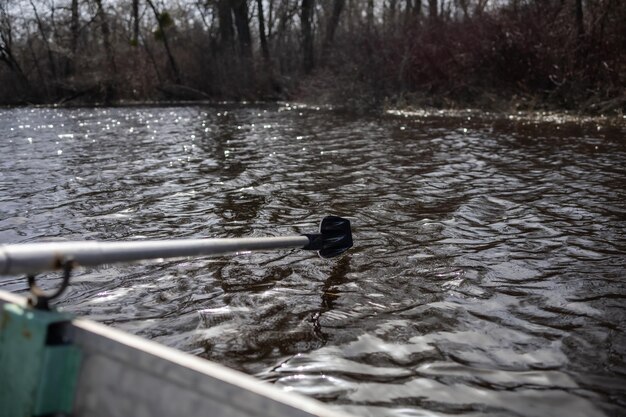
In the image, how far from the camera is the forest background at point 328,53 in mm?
16922

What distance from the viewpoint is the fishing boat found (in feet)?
5.24

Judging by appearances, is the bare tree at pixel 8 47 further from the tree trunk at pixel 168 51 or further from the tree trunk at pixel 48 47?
the tree trunk at pixel 168 51

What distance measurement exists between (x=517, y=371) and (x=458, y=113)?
1590 centimetres

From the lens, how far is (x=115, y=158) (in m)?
10.5

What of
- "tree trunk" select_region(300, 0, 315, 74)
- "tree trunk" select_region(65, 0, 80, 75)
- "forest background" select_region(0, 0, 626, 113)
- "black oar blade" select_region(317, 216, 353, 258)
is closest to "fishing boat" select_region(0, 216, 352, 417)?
"black oar blade" select_region(317, 216, 353, 258)

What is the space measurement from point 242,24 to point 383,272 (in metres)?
30.3

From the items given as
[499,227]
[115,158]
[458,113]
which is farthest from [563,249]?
[458,113]

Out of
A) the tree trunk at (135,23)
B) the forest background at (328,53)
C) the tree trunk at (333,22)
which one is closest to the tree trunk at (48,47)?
the forest background at (328,53)

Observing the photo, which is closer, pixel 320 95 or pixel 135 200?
pixel 135 200

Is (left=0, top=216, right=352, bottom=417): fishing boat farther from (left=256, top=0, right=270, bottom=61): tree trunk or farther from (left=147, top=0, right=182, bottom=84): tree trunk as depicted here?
(left=147, top=0, right=182, bottom=84): tree trunk

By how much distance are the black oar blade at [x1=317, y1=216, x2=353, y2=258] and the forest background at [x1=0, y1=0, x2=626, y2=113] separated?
13.1m

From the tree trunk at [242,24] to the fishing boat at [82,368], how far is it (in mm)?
31042

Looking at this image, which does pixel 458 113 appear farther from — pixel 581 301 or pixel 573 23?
pixel 581 301

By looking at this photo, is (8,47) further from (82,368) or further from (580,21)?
(82,368)
